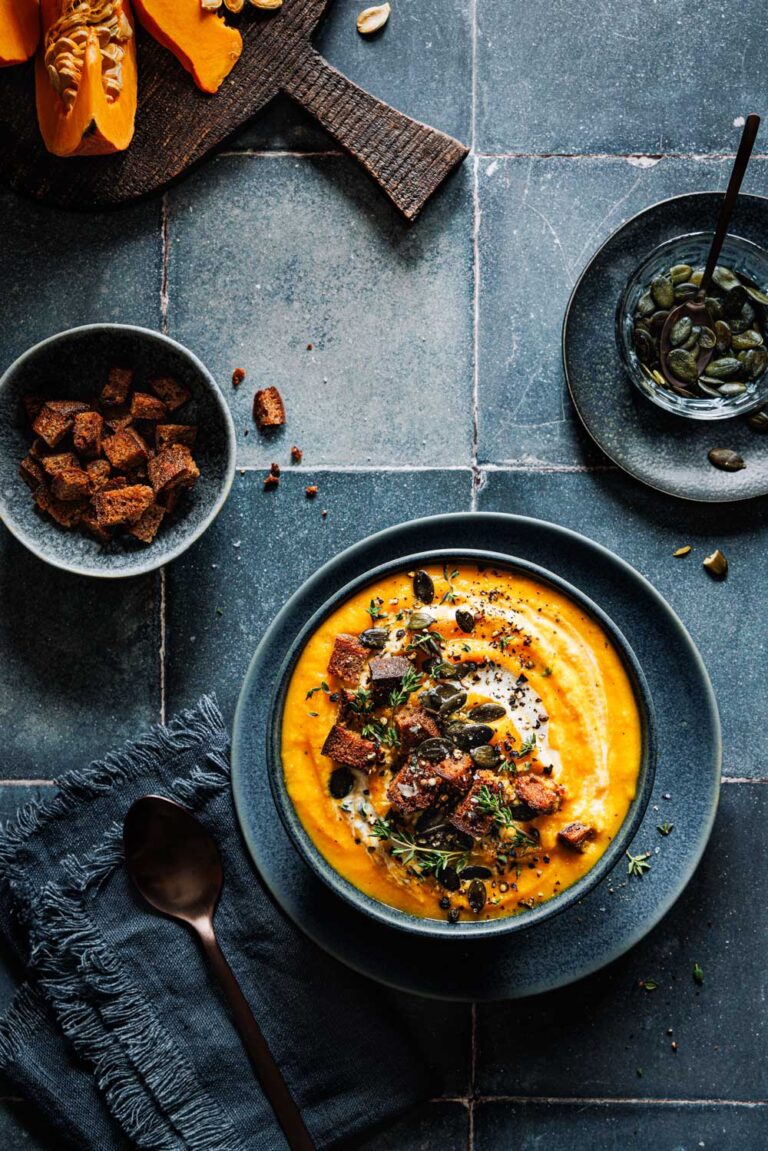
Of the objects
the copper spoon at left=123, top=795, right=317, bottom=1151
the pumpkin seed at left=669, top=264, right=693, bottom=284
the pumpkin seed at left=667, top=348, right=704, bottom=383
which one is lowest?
the copper spoon at left=123, top=795, right=317, bottom=1151

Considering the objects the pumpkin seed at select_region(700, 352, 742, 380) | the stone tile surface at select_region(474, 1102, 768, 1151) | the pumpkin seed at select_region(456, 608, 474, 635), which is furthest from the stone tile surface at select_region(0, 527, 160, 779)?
the pumpkin seed at select_region(700, 352, 742, 380)

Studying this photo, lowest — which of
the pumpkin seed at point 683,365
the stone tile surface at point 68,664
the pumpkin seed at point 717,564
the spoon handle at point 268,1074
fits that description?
the spoon handle at point 268,1074

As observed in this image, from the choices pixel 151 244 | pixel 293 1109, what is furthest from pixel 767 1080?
pixel 151 244

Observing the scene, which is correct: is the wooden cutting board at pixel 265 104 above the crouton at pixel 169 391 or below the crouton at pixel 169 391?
above

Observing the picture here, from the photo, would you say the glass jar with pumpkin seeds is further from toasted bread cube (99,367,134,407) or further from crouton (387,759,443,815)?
toasted bread cube (99,367,134,407)

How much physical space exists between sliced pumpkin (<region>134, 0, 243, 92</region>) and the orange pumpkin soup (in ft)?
4.31

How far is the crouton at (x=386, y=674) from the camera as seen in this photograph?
2105 millimetres

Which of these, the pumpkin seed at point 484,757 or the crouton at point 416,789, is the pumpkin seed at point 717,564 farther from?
the crouton at point 416,789

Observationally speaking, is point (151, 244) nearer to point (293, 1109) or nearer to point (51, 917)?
point (51, 917)

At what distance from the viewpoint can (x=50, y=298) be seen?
8.79 feet

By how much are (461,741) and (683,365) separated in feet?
3.44

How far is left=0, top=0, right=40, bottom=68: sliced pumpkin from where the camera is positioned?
2.43 m

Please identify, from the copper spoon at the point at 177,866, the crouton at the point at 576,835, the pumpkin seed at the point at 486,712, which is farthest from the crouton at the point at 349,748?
the copper spoon at the point at 177,866

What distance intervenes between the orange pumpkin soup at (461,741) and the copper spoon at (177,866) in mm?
415
